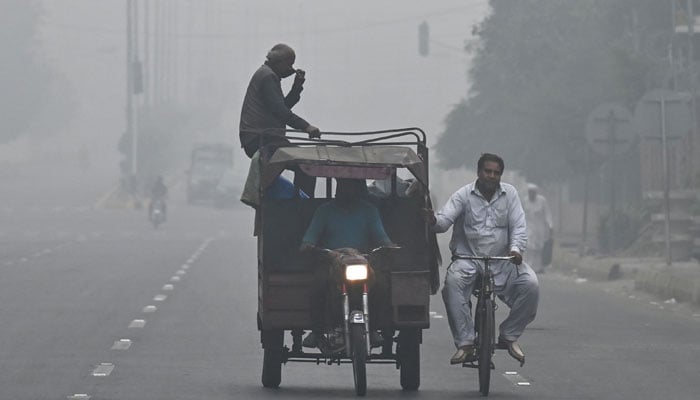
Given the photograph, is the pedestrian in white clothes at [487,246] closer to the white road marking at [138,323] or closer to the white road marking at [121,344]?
the white road marking at [121,344]

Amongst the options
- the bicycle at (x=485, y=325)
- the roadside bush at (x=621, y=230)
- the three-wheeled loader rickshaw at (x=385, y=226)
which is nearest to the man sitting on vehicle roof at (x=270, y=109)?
the three-wheeled loader rickshaw at (x=385, y=226)

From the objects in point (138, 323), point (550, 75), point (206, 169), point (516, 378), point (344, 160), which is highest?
point (550, 75)

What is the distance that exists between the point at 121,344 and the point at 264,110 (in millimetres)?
3994

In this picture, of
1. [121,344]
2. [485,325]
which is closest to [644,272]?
[121,344]

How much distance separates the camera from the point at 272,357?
13.0 m

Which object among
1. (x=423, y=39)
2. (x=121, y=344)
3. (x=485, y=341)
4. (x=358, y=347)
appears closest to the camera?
(x=358, y=347)

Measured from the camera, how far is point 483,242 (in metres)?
12.9

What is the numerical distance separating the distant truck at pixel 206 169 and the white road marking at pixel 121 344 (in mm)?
66329

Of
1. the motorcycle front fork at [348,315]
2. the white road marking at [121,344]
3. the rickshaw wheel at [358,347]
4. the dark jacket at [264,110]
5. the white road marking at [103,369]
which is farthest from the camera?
the white road marking at [121,344]

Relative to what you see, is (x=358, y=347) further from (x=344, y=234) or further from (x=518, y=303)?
(x=518, y=303)

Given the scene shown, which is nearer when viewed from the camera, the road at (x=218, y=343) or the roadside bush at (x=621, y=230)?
the road at (x=218, y=343)

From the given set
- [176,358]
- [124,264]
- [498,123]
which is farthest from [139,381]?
[498,123]

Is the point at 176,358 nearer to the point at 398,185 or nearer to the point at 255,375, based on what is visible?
the point at 255,375

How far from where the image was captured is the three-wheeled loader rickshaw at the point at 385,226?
40.9ft
